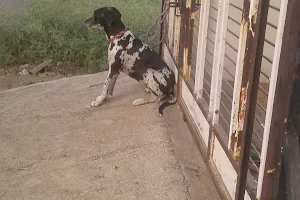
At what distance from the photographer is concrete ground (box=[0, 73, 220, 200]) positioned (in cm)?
378

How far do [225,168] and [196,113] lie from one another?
1.14 metres

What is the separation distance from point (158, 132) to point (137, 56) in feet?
4.01

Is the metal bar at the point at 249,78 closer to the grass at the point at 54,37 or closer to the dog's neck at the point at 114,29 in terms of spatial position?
the dog's neck at the point at 114,29

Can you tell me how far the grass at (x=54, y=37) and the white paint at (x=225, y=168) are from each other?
4987mm

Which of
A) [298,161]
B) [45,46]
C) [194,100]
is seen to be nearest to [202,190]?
[194,100]

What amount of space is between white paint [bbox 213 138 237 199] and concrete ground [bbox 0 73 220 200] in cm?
23

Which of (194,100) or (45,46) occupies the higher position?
(194,100)

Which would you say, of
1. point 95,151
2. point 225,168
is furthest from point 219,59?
point 95,151

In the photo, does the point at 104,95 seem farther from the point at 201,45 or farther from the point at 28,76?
the point at 28,76

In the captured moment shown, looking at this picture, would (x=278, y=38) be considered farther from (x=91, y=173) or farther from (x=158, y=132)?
(x=158, y=132)

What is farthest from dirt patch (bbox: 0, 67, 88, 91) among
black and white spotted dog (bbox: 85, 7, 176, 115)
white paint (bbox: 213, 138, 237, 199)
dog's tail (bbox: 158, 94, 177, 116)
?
white paint (bbox: 213, 138, 237, 199)

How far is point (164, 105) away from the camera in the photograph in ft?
17.7

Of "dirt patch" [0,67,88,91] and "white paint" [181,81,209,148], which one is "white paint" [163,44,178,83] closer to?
"white paint" [181,81,209,148]

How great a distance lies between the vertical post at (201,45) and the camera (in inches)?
164
